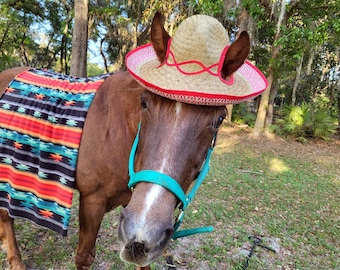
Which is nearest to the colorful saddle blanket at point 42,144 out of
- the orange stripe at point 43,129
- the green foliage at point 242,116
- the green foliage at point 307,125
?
the orange stripe at point 43,129

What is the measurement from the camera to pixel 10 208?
1.95 metres

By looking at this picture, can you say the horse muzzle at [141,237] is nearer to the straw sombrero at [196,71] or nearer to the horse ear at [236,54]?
the straw sombrero at [196,71]

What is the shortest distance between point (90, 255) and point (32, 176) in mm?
763

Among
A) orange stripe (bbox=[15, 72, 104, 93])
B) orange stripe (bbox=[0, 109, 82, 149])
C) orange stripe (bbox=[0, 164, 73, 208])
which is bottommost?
orange stripe (bbox=[0, 164, 73, 208])

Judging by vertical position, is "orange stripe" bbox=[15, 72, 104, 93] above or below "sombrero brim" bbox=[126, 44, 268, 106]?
below

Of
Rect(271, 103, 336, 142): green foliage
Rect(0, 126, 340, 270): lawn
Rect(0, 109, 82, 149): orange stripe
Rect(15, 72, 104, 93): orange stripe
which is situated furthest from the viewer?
Rect(271, 103, 336, 142): green foliage

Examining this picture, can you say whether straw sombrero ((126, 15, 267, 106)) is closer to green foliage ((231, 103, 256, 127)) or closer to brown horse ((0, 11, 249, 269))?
brown horse ((0, 11, 249, 269))

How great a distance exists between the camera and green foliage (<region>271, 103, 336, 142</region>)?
1058cm

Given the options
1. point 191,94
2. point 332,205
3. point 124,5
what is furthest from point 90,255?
point 124,5

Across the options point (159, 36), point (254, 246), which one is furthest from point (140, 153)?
point (254, 246)

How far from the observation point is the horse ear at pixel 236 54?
3.91ft

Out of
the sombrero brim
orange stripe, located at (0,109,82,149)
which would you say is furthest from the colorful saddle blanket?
the sombrero brim

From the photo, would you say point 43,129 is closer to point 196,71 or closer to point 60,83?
point 60,83

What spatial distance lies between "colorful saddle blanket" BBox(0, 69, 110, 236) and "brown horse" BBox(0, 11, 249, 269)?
3.7 inches
